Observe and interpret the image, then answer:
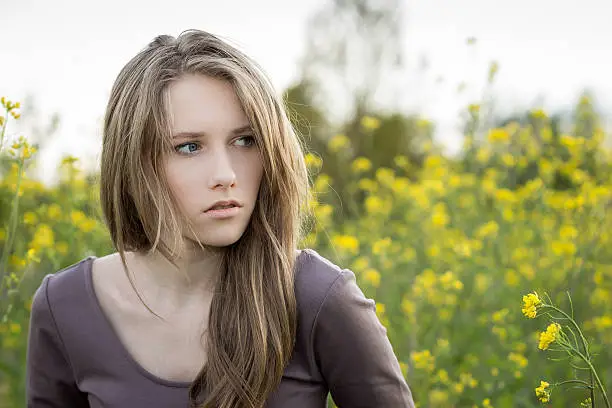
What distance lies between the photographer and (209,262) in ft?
4.91

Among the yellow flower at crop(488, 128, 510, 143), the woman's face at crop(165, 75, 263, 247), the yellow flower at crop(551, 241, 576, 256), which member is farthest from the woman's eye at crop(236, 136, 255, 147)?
the yellow flower at crop(488, 128, 510, 143)

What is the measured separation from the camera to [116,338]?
1.48 m

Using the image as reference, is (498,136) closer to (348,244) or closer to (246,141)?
(348,244)

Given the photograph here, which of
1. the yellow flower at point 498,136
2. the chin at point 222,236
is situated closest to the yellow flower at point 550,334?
the chin at point 222,236

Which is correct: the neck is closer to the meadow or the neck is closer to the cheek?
the cheek

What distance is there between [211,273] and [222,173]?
29 centimetres

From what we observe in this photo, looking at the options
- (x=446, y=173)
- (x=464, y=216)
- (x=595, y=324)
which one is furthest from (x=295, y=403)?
(x=446, y=173)

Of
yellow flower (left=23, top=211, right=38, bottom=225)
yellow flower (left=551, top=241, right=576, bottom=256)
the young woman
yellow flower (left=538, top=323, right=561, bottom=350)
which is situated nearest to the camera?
yellow flower (left=538, top=323, right=561, bottom=350)

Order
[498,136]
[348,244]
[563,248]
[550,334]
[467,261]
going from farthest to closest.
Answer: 1. [498,136]
2. [348,244]
3. [563,248]
4. [467,261]
5. [550,334]

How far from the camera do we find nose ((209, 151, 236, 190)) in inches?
50.9

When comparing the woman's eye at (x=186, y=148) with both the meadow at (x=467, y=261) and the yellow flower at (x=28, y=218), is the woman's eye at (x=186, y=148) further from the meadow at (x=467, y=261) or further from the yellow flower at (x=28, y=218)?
the yellow flower at (x=28, y=218)

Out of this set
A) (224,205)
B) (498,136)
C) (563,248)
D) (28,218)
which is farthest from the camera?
(498,136)

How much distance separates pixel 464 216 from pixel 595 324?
0.99m

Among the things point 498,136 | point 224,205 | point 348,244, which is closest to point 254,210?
point 224,205
